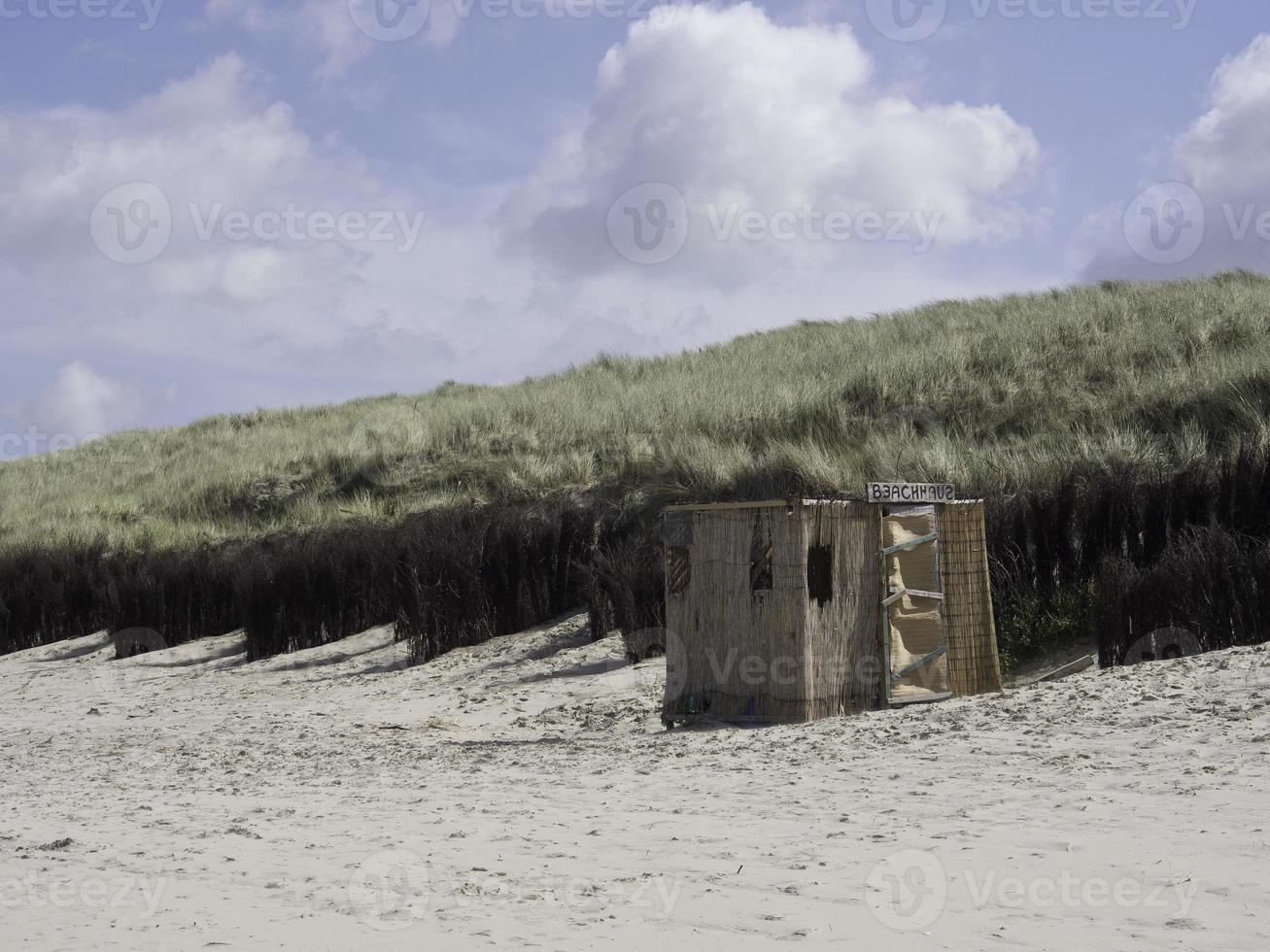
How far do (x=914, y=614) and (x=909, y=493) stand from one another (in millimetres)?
865

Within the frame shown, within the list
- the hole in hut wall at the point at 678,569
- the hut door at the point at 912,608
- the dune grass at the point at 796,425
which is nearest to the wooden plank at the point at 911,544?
the hut door at the point at 912,608

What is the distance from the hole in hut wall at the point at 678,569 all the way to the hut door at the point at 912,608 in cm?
139

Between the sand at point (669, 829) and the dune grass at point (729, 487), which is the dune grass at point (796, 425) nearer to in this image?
the dune grass at point (729, 487)

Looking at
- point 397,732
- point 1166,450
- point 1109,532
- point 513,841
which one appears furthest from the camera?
point 1166,450

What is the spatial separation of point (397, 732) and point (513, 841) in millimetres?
4394

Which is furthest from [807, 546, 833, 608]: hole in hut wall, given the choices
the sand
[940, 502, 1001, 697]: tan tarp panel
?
[940, 502, 1001, 697]: tan tarp panel

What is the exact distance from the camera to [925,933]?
155 inches

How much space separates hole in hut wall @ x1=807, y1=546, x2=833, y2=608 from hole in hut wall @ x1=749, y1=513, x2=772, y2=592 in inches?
10.7

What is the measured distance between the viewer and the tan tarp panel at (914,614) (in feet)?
28.9

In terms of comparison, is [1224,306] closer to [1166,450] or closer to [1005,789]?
[1166,450]

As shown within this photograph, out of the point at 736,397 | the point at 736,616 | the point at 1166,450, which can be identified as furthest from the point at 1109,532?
the point at 736,397

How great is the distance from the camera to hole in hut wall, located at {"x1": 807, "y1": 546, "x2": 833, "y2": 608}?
8.53 m

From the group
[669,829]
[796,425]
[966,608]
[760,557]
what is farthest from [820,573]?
[796,425]

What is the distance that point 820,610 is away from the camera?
8.53 metres
